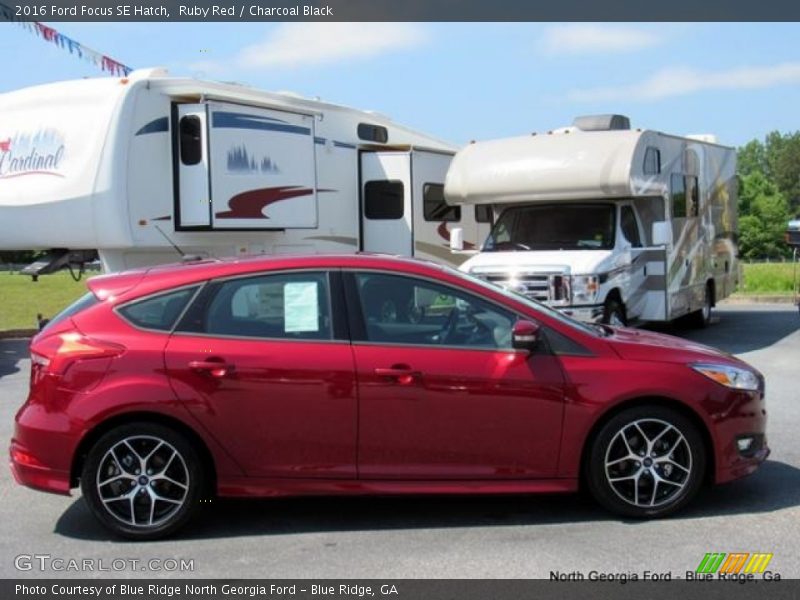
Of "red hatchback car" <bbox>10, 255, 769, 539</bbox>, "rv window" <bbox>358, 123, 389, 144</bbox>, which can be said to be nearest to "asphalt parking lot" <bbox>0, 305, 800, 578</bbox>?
"red hatchback car" <bbox>10, 255, 769, 539</bbox>

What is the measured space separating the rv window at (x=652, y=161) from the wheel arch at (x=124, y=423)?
8.26 metres

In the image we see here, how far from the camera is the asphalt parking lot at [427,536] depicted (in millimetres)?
4641

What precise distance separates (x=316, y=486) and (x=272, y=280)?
1.19 m

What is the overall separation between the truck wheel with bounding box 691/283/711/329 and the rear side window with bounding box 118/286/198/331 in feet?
36.8

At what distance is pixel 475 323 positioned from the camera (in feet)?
17.4

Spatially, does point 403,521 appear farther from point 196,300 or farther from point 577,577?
point 196,300

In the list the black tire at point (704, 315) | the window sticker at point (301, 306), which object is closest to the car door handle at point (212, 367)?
the window sticker at point (301, 306)

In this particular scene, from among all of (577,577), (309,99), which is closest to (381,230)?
(309,99)

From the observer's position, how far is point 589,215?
12.2 meters

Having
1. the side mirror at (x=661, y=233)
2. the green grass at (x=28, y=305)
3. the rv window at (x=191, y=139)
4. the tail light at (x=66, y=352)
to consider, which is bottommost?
the green grass at (x=28, y=305)

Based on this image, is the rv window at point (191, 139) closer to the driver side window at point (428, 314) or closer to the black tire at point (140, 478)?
the driver side window at point (428, 314)

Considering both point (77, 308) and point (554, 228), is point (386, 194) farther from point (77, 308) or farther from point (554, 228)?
point (77, 308)

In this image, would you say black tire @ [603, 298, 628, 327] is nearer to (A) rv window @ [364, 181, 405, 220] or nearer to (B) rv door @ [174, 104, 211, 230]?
(A) rv window @ [364, 181, 405, 220]

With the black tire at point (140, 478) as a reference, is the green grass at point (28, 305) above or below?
below
